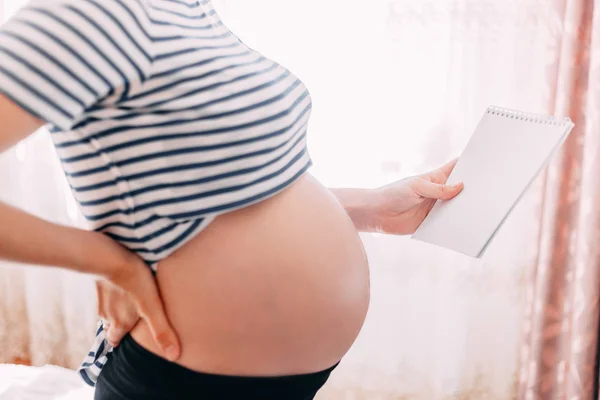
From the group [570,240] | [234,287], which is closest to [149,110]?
[234,287]

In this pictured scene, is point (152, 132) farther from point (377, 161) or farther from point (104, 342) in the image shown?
point (377, 161)

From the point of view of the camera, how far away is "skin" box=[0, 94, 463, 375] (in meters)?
0.63

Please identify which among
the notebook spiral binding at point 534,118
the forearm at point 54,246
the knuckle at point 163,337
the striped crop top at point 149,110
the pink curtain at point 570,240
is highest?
the striped crop top at point 149,110

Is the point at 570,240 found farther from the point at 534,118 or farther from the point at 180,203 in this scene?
the point at 180,203

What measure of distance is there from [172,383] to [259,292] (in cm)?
14

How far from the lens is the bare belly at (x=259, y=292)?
2.20 feet

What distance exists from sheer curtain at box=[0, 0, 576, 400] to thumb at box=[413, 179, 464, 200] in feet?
1.94

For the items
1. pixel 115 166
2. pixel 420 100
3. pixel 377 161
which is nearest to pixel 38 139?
pixel 377 161

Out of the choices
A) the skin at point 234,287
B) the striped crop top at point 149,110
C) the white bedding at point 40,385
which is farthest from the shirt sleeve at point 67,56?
the white bedding at point 40,385

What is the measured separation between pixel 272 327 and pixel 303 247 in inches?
3.8

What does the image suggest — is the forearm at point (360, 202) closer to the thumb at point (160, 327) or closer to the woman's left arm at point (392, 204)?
the woman's left arm at point (392, 204)

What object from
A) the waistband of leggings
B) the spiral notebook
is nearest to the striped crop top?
the waistband of leggings

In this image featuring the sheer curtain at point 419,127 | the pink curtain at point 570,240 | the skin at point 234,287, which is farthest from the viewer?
the sheer curtain at point 419,127

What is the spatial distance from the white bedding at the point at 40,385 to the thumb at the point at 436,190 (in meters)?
0.66
